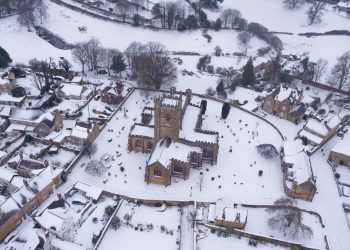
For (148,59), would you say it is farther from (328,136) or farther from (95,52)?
(328,136)

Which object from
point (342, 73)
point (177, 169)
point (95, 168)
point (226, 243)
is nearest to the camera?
point (226, 243)

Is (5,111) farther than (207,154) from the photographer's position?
Yes

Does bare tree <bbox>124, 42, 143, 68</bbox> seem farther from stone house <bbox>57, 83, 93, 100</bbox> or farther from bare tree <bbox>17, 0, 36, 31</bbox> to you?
bare tree <bbox>17, 0, 36, 31</bbox>

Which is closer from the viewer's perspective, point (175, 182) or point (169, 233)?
point (169, 233)

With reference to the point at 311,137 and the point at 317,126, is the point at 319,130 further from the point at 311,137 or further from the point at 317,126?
the point at 311,137

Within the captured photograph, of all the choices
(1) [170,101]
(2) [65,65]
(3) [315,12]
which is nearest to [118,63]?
(2) [65,65]

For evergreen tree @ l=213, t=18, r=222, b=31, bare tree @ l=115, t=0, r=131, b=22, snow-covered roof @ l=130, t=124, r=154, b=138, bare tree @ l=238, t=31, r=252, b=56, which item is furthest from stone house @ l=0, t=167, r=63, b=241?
evergreen tree @ l=213, t=18, r=222, b=31

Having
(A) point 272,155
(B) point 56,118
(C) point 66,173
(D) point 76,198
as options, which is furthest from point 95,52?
(A) point 272,155
